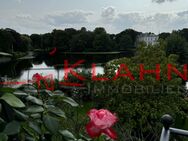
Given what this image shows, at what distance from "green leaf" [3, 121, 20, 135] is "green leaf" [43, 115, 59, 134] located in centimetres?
11

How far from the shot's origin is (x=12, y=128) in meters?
1.27

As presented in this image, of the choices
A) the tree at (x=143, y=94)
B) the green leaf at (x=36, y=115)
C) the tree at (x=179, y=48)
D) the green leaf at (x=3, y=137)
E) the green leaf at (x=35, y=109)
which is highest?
the tree at (x=179, y=48)

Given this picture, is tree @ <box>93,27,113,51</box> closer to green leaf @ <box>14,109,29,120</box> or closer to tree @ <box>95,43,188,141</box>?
tree @ <box>95,43,188,141</box>

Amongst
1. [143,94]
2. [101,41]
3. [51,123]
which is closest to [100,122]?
[51,123]

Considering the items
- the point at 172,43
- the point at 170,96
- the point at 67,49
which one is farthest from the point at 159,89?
the point at 172,43

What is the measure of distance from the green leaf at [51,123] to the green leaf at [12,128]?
113 millimetres

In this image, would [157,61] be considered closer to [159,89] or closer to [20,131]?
[159,89]

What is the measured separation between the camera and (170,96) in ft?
30.2

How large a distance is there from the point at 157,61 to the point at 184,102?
136cm

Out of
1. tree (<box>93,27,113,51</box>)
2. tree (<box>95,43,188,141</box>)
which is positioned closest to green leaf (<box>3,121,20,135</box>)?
tree (<box>95,43,188,141</box>)

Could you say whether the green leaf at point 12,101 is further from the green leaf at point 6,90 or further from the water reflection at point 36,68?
the water reflection at point 36,68

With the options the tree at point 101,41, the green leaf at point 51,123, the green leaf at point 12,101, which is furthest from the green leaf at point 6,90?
the tree at point 101,41

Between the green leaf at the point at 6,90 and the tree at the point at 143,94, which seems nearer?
the green leaf at the point at 6,90

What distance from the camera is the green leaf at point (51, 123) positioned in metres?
1.34
